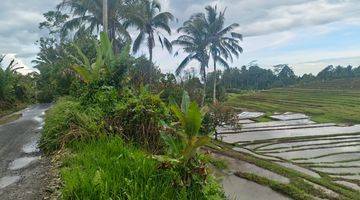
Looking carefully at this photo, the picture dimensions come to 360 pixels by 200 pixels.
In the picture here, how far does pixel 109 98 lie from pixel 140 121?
174cm

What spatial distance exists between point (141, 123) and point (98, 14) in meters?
21.5

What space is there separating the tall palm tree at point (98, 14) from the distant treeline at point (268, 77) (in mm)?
50939

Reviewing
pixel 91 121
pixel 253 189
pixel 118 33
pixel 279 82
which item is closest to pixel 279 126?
pixel 118 33

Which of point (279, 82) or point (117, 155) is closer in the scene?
Answer: point (117, 155)

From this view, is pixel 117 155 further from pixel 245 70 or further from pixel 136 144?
pixel 245 70

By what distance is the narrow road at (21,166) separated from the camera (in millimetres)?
4797

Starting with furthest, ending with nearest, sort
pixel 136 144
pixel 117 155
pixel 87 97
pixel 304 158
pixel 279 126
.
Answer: pixel 279 126, pixel 304 158, pixel 87 97, pixel 136 144, pixel 117 155

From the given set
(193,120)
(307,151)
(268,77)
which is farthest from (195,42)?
(268,77)

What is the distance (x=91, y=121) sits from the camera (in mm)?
6863

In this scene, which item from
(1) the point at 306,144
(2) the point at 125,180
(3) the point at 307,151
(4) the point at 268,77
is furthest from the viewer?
(4) the point at 268,77

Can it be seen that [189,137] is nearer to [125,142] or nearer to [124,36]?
[125,142]

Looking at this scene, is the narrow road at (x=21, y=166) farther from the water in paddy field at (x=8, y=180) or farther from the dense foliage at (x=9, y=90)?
the dense foliage at (x=9, y=90)

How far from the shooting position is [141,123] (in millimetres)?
6812

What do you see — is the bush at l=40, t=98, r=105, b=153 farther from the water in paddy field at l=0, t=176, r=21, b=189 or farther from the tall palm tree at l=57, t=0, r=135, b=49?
the tall palm tree at l=57, t=0, r=135, b=49
